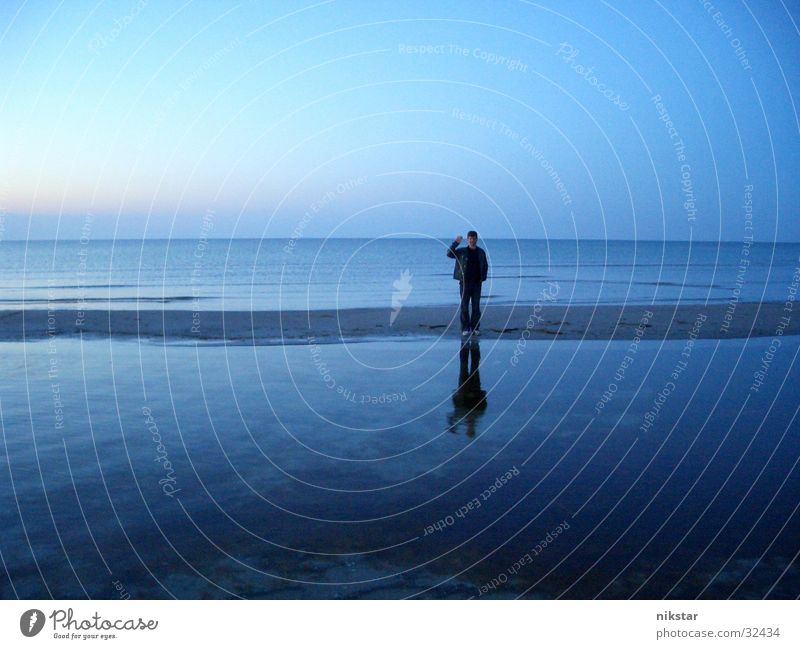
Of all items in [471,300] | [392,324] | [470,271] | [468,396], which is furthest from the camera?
[392,324]

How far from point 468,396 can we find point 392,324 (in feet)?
34.9

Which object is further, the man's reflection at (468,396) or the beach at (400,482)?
the man's reflection at (468,396)

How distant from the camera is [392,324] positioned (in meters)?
22.5

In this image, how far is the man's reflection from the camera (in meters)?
10.3

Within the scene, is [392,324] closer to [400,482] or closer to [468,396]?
[468,396]

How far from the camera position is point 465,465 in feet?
27.3

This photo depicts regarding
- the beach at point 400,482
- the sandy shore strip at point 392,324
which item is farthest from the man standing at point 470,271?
the beach at point 400,482

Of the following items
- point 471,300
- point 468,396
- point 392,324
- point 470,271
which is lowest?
point 468,396

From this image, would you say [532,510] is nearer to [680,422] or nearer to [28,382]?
[680,422]

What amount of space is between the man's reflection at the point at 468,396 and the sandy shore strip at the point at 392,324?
161 inches

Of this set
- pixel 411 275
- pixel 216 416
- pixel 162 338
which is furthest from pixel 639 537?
pixel 411 275

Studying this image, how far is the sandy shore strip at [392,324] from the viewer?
19844 mm

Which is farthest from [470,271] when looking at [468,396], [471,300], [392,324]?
[468,396]

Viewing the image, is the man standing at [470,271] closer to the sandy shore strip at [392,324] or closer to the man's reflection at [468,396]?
the sandy shore strip at [392,324]
